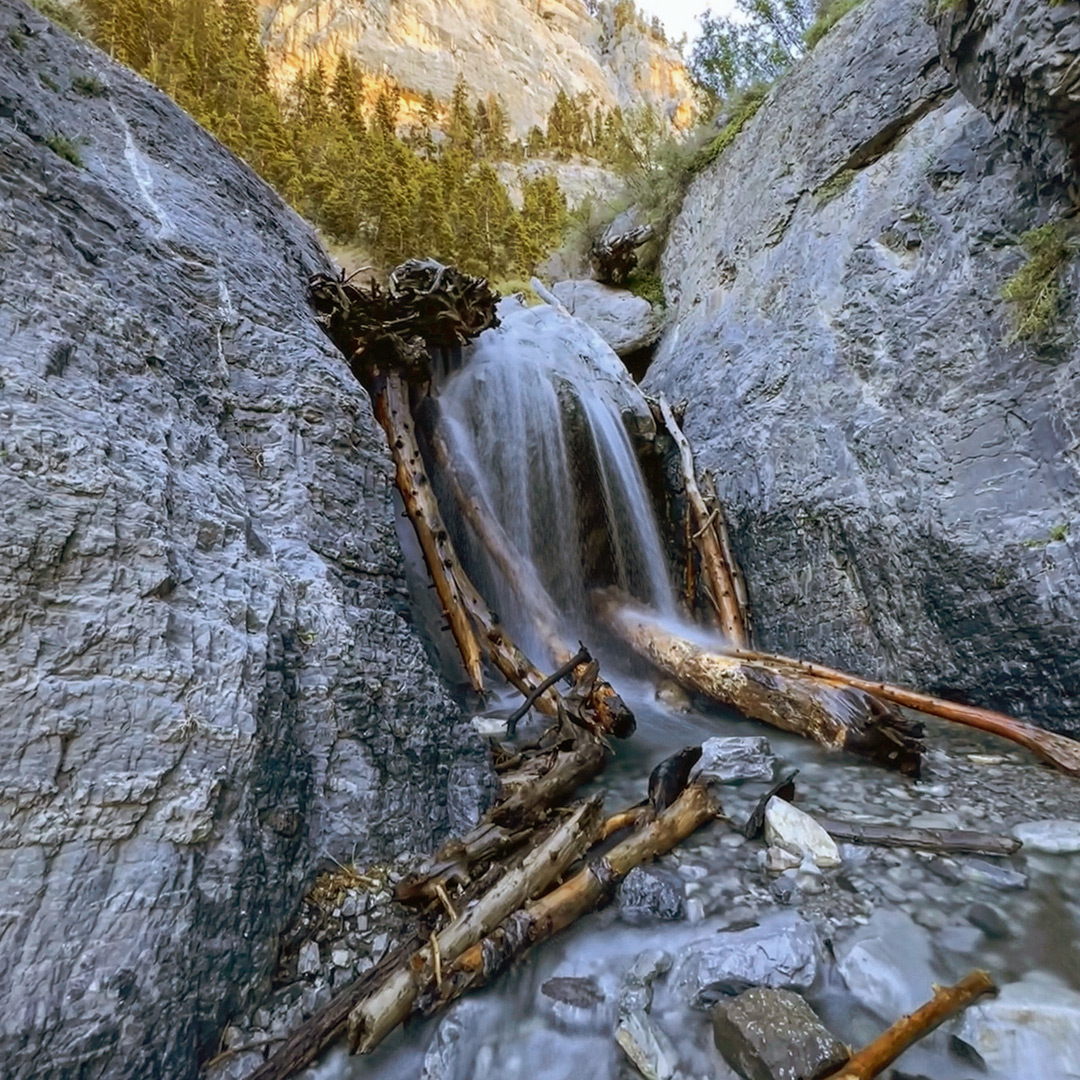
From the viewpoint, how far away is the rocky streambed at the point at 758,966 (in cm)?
145

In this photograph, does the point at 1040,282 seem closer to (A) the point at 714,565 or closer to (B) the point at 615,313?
(A) the point at 714,565

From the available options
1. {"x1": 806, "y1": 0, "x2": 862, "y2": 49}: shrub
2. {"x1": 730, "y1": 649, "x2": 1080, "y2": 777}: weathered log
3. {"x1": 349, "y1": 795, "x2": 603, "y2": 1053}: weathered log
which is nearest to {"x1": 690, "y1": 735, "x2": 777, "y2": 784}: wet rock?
{"x1": 730, "y1": 649, "x2": 1080, "y2": 777}: weathered log

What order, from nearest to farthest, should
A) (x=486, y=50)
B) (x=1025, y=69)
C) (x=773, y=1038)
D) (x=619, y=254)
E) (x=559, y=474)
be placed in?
(x=773, y=1038) < (x=1025, y=69) < (x=559, y=474) < (x=619, y=254) < (x=486, y=50)

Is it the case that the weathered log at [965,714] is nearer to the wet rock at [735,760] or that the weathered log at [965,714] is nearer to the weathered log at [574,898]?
the wet rock at [735,760]

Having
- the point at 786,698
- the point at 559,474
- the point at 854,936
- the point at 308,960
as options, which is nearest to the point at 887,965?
the point at 854,936

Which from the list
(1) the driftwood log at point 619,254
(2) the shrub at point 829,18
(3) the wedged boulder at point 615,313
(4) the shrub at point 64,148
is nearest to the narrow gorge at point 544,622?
(4) the shrub at point 64,148

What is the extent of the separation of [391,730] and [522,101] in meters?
38.3

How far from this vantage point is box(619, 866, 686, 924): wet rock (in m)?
1.96

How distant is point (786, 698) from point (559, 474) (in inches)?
→ 113

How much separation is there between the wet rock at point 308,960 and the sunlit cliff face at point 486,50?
23560mm

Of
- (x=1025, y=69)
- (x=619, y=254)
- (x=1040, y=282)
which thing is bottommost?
(x=1040, y=282)

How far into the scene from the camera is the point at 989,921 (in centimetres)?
186

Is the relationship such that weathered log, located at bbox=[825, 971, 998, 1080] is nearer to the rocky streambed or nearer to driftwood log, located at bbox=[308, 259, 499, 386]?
the rocky streambed

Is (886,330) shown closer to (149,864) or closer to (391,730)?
(391,730)
